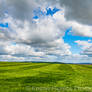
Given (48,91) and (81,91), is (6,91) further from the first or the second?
(81,91)

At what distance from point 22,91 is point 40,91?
3318mm

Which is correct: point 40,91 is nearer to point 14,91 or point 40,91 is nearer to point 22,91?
point 22,91

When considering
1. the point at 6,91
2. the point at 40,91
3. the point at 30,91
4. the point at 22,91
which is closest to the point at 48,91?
the point at 40,91

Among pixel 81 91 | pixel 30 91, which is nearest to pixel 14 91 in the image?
pixel 30 91

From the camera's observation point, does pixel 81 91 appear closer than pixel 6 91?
No

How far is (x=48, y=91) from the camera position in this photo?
55.3 feet

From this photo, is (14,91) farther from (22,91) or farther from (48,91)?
(48,91)

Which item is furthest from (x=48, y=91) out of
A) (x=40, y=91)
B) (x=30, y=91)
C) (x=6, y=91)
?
(x=6, y=91)

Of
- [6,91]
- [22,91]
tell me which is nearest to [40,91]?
[22,91]

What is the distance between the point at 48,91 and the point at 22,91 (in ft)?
15.6

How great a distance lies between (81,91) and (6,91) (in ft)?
45.7

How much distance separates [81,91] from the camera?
17844 mm

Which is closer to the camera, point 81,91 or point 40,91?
point 40,91

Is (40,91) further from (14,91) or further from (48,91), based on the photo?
(14,91)
